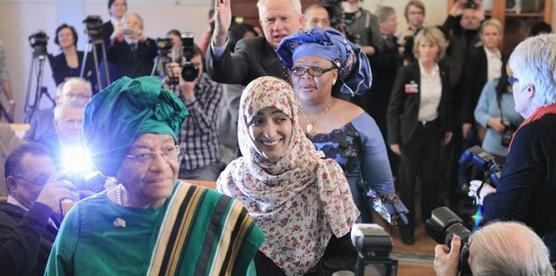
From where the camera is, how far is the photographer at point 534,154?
1.89 metres

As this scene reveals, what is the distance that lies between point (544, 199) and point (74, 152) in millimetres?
1564

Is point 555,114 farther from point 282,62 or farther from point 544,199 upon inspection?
point 282,62

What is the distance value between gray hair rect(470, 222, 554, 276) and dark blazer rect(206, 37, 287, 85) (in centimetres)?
105

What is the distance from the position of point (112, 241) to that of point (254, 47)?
1218 mm

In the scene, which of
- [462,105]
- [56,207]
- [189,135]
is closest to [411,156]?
[462,105]

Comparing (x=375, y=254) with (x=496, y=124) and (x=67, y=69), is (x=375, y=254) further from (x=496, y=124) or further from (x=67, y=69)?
(x=67, y=69)

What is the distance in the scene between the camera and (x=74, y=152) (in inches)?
101

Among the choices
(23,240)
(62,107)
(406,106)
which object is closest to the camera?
(23,240)

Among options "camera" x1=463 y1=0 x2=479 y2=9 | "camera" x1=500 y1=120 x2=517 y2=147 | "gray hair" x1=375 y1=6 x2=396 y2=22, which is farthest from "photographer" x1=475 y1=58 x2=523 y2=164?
"gray hair" x1=375 y1=6 x2=396 y2=22

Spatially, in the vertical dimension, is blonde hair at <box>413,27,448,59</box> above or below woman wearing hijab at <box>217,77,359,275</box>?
above

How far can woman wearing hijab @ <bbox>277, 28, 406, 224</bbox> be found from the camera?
214 cm

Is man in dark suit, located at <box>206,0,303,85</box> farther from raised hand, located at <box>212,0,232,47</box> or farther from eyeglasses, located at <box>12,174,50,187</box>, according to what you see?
eyeglasses, located at <box>12,174,50,187</box>

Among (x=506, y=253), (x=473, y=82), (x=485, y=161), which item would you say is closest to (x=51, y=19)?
(x=473, y=82)

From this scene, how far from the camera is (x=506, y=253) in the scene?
1513mm
